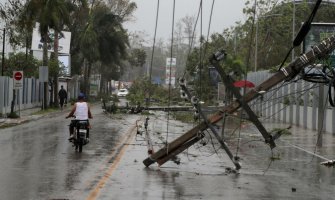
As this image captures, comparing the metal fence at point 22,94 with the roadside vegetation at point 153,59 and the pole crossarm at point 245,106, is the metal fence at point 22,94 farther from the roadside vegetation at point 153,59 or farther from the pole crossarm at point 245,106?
the pole crossarm at point 245,106

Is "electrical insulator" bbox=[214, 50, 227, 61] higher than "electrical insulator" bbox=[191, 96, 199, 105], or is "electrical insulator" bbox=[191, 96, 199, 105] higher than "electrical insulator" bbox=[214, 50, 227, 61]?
"electrical insulator" bbox=[214, 50, 227, 61]

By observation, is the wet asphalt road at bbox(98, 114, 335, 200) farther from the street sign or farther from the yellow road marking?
the street sign

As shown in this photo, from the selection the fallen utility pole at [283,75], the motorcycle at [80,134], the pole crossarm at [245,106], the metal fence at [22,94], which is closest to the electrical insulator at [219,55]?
the fallen utility pole at [283,75]

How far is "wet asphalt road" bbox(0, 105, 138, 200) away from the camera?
11.0m

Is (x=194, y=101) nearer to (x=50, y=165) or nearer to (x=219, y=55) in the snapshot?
(x=219, y=55)

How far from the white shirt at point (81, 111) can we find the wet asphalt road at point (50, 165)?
99 cm

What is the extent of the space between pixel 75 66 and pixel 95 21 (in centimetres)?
638

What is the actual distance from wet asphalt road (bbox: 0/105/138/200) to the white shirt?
99 cm

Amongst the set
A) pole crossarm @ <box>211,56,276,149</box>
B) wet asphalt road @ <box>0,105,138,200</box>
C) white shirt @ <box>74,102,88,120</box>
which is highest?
pole crossarm @ <box>211,56,276,149</box>

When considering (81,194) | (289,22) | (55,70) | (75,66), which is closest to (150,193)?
(81,194)

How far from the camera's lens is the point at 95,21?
7131 cm

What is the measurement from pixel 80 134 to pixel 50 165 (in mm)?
3321

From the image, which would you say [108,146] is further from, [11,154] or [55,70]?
[55,70]

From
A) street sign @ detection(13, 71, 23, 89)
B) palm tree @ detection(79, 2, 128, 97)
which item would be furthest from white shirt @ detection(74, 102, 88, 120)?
palm tree @ detection(79, 2, 128, 97)
